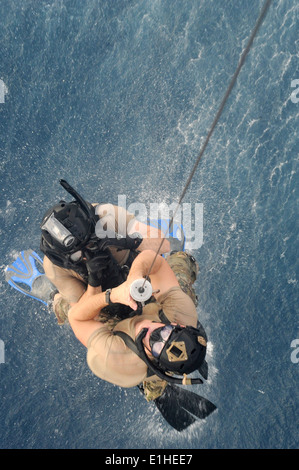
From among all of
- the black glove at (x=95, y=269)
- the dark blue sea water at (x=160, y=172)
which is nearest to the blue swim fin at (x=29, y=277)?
the dark blue sea water at (x=160, y=172)

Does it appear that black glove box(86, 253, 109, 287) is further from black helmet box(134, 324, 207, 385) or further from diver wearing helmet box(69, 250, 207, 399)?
black helmet box(134, 324, 207, 385)

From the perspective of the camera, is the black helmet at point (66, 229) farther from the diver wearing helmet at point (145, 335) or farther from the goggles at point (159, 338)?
the goggles at point (159, 338)

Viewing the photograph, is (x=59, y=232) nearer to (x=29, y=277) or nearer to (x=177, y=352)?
(x=177, y=352)

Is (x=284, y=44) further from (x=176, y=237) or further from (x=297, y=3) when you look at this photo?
(x=176, y=237)

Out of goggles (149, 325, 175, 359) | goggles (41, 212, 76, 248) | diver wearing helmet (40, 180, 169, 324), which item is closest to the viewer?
goggles (149, 325, 175, 359)

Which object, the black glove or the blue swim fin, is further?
the blue swim fin

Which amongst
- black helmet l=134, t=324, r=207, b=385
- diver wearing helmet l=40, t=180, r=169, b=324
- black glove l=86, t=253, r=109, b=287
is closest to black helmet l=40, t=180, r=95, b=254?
diver wearing helmet l=40, t=180, r=169, b=324
